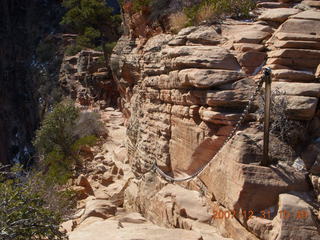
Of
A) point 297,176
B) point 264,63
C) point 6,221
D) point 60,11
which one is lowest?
point 6,221

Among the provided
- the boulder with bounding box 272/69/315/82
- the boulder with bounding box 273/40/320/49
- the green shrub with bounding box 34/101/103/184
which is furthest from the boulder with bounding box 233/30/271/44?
the green shrub with bounding box 34/101/103/184

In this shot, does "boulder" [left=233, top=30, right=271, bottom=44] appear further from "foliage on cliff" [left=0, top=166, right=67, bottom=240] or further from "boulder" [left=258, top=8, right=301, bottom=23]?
"foliage on cliff" [left=0, top=166, right=67, bottom=240]

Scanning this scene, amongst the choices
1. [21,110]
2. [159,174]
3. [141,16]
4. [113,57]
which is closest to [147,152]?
[159,174]

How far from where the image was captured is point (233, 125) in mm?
4840

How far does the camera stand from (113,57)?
549 inches

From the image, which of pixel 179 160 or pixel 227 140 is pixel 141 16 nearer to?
pixel 179 160

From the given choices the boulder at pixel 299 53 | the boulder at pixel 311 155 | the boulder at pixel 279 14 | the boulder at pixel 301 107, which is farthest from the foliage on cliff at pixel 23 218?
the boulder at pixel 279 14

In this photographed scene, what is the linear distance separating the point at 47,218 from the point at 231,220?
224 centimetres

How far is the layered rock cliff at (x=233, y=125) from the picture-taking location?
4.22 m

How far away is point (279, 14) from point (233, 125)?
2.51 meters

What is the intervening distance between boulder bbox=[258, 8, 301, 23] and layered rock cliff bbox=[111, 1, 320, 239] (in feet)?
0.06

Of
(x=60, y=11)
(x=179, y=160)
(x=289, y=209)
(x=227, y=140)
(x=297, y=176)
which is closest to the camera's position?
(x=289, y=209)

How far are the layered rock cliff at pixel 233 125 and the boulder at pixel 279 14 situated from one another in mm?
17

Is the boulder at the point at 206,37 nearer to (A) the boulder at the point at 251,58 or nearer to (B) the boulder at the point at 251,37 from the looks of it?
(B) the boulder at the point at 251,37
